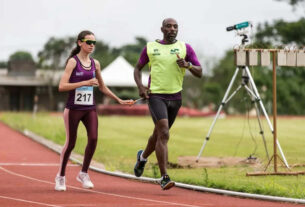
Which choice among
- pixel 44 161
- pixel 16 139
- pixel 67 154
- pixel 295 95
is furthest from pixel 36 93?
pixel 67 154

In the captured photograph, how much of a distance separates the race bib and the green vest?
904 millimetres

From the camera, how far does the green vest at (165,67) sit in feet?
33.3

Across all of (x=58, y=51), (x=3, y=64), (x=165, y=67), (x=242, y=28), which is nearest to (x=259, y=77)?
(x=58, y=51)

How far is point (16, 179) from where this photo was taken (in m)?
11.8

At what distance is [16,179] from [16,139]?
12.8m

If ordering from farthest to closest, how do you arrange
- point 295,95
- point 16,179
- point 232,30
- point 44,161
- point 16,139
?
point 295,95 < point 16,139 < point 44,161 < point 232,30 < point 16,179

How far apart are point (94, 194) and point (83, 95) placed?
52.9 inches

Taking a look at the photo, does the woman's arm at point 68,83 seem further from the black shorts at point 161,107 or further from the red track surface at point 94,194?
the red track surface at point 94,194

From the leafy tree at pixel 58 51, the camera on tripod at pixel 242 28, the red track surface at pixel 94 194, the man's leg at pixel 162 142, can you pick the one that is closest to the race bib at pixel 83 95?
the man's leg at pixel 162 142

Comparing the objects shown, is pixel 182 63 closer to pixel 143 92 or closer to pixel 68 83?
pixel 143 92

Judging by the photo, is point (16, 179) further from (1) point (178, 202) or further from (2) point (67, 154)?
(1) point (178, 202)

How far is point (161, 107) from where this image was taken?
10156mm

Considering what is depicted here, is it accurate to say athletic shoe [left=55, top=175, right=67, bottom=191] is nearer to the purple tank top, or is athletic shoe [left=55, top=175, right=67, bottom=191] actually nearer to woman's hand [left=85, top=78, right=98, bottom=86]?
the purple tank top

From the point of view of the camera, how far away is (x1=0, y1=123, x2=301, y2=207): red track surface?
28.9ft
